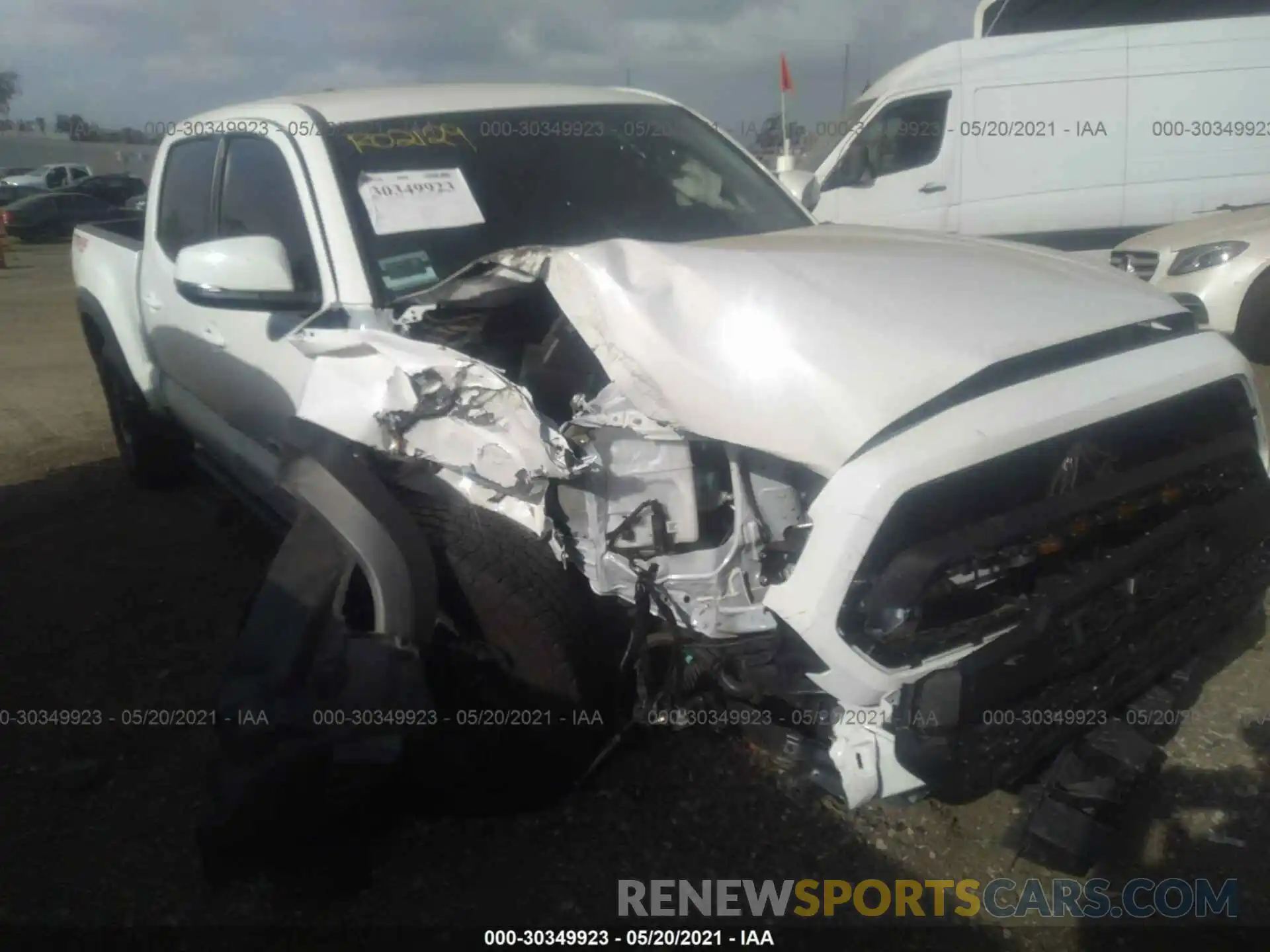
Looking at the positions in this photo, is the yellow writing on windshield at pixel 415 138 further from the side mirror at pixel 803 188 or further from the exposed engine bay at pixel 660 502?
the side mirror at pixel 803 188

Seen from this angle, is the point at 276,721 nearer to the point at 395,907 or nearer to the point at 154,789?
the point at 395,907

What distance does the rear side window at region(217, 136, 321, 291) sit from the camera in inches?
116

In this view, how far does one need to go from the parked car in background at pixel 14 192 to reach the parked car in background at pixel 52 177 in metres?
0.41

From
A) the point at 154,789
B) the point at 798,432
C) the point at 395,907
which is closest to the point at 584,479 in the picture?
the point at 798,432

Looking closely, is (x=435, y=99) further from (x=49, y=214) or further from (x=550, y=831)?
(x=49, y=214)

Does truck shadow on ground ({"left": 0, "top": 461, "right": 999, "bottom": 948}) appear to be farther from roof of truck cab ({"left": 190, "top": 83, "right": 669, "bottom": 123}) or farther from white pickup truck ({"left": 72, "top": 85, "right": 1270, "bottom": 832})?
roof of truck cab ({"left": 190, "top": 83, "right": 669, "bottom": 123})

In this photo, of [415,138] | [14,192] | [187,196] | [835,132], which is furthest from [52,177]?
[415,138]

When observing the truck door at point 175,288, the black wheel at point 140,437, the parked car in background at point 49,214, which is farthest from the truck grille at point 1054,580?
the parked car in background at point 49,214

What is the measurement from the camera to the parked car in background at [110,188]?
79.2ft

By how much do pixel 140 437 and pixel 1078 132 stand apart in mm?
7311

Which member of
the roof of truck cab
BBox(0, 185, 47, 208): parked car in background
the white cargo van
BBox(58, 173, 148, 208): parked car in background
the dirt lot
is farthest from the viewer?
BBox(0, 185, 47, 208): parked car in background

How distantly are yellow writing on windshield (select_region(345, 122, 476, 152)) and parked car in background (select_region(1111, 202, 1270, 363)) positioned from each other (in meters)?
5.02

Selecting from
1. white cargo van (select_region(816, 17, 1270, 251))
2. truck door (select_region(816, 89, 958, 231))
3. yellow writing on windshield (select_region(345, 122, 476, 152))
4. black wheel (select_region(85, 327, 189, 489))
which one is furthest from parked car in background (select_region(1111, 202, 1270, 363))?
black wheel (select_region(85, 327, 189, 489))

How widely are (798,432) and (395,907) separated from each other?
145cm
